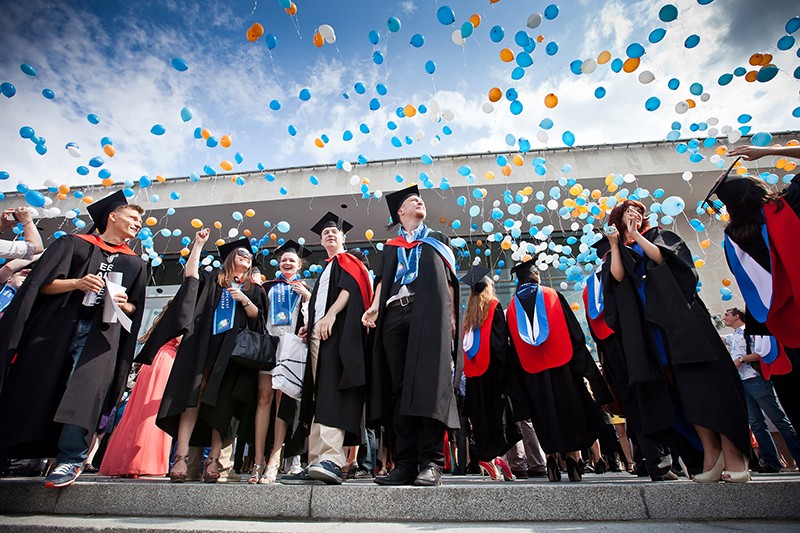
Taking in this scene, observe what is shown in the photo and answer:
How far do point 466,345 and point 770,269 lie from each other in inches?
99.9

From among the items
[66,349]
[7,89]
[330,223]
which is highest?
[7,89]

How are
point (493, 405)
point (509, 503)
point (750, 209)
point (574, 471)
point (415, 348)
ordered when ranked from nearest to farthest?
point (509, 503), point (750, 209), point (415, 348), point (574, 471), point (493, 405)

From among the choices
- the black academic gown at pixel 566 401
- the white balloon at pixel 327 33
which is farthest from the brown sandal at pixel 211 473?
the white balloon at pixel 327 33

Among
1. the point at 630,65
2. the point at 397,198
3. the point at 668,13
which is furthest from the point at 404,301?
the point at 630,65

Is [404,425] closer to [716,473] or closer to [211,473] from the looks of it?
[211,473]

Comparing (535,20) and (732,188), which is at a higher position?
(535,20)

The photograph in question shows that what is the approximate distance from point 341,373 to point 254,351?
989 mm

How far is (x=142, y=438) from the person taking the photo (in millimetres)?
4566

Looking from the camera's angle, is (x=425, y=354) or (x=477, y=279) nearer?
(x=425, y=354)

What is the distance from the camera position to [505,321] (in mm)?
4387

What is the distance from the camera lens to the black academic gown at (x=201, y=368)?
337 cm

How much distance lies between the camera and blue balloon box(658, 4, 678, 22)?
168 inches

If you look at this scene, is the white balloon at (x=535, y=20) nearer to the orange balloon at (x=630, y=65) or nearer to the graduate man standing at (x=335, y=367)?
the orange balloon at (x=630, y=65)

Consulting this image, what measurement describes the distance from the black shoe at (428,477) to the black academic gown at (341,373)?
0.53m
